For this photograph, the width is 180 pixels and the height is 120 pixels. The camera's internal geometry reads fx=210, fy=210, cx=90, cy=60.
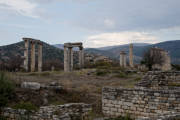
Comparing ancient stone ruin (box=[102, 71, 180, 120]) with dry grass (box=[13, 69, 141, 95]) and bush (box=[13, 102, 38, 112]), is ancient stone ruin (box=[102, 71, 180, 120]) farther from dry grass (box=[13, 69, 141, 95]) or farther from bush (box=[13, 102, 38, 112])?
bush (box=[13, 102, 38, 112])

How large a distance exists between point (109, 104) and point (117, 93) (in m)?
0.71

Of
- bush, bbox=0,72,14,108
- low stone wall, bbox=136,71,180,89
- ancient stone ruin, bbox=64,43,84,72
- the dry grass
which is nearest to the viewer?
bush, bbox=0,72,14,108

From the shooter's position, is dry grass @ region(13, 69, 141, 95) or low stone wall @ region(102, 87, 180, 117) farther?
dry grass @ region(13, 69, 141, 95)

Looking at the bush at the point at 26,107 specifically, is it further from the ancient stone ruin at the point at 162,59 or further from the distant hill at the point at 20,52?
the distant hill at the point at 20,52

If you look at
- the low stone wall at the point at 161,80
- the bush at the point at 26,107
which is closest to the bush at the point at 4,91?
the bush at the point at 26,107

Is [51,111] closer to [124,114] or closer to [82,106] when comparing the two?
[82,106]

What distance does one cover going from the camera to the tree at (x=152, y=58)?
3706 cm

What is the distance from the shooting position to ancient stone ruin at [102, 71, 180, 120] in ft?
27.0

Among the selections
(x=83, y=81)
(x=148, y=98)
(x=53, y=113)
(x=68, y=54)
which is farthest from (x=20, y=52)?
(x=148, y=98)

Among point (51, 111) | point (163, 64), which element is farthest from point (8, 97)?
point (163, 64)

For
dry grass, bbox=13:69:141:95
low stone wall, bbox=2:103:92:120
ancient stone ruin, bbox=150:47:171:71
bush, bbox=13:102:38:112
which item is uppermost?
ancient stone ruin, bbox=150:47:171:71

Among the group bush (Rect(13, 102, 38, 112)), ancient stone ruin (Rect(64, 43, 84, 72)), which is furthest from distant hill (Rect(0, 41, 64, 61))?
bush (Rect(13, 102, 38, 112))

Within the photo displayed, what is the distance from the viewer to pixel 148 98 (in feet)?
28.9

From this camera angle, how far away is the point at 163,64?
1553 inches
